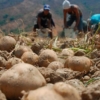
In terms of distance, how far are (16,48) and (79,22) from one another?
17.7 ft

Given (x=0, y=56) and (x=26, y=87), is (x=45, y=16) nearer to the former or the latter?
(x=0, y=56)

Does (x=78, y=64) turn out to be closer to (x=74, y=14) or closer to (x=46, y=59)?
(x=46, y=59)

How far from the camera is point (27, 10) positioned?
2199 inches

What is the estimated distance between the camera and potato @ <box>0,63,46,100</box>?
1.64 m

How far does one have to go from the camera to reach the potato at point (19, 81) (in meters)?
1.64

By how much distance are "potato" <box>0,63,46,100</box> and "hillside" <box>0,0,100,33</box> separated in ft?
148

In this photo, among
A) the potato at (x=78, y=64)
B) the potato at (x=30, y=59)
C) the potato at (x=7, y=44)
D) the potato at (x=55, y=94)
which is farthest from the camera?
the potato at (x=7, y=44)

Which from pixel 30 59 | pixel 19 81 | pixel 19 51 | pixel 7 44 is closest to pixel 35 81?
pixel 19 81

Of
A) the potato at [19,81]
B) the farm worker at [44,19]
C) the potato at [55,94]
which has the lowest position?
the farm worker at [44,19]

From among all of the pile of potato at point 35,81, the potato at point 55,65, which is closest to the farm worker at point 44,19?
the pile of potato at point 35,81

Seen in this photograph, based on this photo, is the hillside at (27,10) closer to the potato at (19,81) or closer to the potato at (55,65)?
the potato at (55,65)

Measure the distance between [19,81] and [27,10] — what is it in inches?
2158

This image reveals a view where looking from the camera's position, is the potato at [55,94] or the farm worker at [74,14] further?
the farm worker at [74,14]

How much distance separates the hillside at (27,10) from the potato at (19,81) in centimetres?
4505
